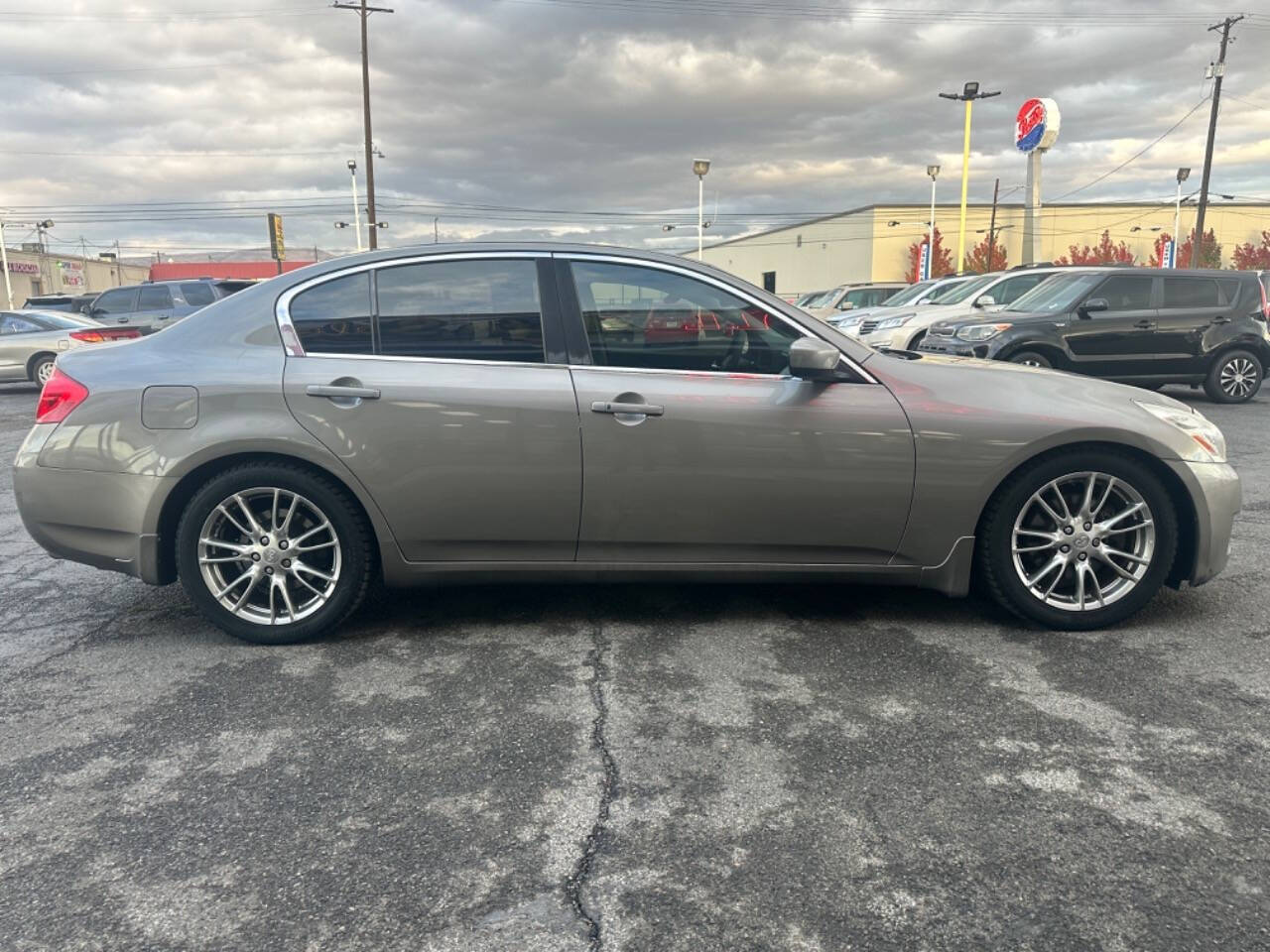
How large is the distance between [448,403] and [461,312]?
0.40 m

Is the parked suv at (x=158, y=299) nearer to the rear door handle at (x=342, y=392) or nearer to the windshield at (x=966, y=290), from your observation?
the windshield at (x=966, y=290)

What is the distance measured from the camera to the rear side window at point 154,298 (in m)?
17.1

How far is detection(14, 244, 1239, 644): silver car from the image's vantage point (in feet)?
11.4

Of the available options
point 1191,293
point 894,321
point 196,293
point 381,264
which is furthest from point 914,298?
point 381,264

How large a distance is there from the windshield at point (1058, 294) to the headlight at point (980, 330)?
551mm

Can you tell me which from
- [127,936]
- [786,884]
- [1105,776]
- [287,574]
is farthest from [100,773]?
[1105,776]

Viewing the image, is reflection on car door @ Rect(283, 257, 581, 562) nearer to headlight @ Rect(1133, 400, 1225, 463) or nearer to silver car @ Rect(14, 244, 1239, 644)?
silver car @ Rect(14, 244, 1239, 644)

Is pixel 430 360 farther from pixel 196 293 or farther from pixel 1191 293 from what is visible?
pixel 196 293

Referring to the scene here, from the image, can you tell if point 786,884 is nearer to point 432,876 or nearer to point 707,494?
point 432,876

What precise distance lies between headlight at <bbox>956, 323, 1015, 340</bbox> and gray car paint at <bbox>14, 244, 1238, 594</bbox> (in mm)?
7067

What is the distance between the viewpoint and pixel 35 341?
14.3 meters


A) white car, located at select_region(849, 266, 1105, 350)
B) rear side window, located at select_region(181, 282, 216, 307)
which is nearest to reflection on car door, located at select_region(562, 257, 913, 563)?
white car, located at select_region(849, 266, 1105, 350)

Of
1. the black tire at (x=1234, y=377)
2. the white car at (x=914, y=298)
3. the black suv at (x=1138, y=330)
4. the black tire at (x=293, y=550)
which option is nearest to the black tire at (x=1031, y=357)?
the black suv at (x=1138, y=330)

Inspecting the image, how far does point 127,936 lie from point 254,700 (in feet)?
4.00
